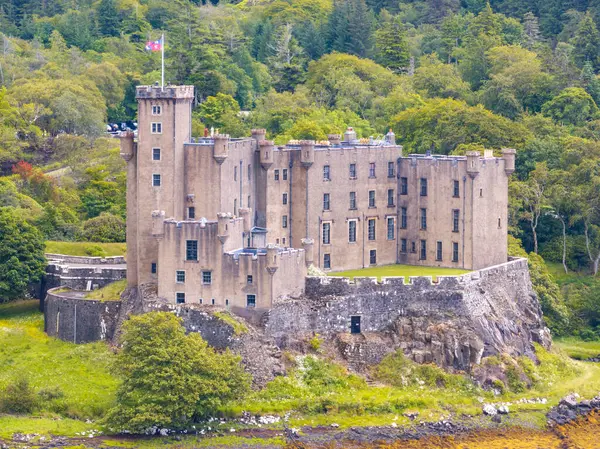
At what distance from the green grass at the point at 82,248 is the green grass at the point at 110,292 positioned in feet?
31.6

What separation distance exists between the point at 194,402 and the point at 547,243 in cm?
3999

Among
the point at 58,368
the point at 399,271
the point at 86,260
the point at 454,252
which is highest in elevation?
the point at 454,252

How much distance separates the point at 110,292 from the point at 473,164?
20.2 metres

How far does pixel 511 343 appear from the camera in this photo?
95.7 meters

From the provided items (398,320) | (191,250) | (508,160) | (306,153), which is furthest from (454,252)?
(191,250)

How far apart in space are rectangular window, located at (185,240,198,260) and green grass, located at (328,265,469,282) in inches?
380

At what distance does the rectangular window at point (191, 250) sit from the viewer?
297 ft

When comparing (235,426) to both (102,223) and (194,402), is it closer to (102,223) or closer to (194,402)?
(194,402)

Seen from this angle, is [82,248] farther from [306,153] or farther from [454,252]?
[454,252]

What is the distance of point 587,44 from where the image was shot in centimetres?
15000

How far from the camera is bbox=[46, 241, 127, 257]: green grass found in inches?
4230

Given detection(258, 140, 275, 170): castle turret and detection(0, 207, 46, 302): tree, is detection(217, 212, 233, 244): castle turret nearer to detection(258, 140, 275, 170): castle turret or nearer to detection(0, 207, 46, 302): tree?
detection(258, 140, 275, 170): castle turret

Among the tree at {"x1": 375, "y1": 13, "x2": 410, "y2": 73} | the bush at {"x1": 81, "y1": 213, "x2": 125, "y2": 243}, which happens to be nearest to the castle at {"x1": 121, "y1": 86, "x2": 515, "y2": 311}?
the bush at {"x1": 81, "y1": 213, "x2": 125, "y2": 243}

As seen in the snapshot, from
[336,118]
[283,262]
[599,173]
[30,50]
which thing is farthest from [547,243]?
[30,50]
